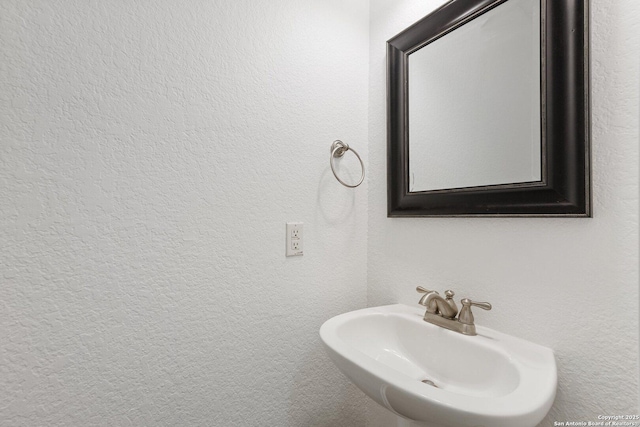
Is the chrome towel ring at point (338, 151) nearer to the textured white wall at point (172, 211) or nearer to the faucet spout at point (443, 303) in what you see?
the textured white wall at point (172, 211)

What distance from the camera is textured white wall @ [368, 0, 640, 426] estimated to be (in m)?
0.62

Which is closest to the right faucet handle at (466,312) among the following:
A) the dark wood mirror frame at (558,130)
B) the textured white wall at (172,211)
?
the dark wood mirror frame at (558,130)

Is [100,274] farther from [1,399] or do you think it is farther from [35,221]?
[1,399]

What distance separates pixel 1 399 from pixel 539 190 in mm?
1354

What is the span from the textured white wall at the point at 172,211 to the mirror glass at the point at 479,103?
0.31 metres

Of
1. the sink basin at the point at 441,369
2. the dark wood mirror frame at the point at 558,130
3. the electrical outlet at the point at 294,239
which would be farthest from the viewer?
the electrical outlet at the point at 294,239

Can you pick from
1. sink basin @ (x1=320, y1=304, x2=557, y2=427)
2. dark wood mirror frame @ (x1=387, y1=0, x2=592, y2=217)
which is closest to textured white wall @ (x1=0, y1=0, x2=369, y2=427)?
sink basin @ (x1=320, y1=304, x2=557, y2=427)

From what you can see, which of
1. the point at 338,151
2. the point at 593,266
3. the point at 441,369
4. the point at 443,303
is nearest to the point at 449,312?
the point at 443,303

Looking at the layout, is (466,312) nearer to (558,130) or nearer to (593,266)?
(593,266)

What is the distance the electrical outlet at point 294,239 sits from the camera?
3.43 feet

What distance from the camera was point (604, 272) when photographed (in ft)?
2.15

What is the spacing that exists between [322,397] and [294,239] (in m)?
0.62

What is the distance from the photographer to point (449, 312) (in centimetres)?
88

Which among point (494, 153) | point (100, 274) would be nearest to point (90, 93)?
point (100, 274)
